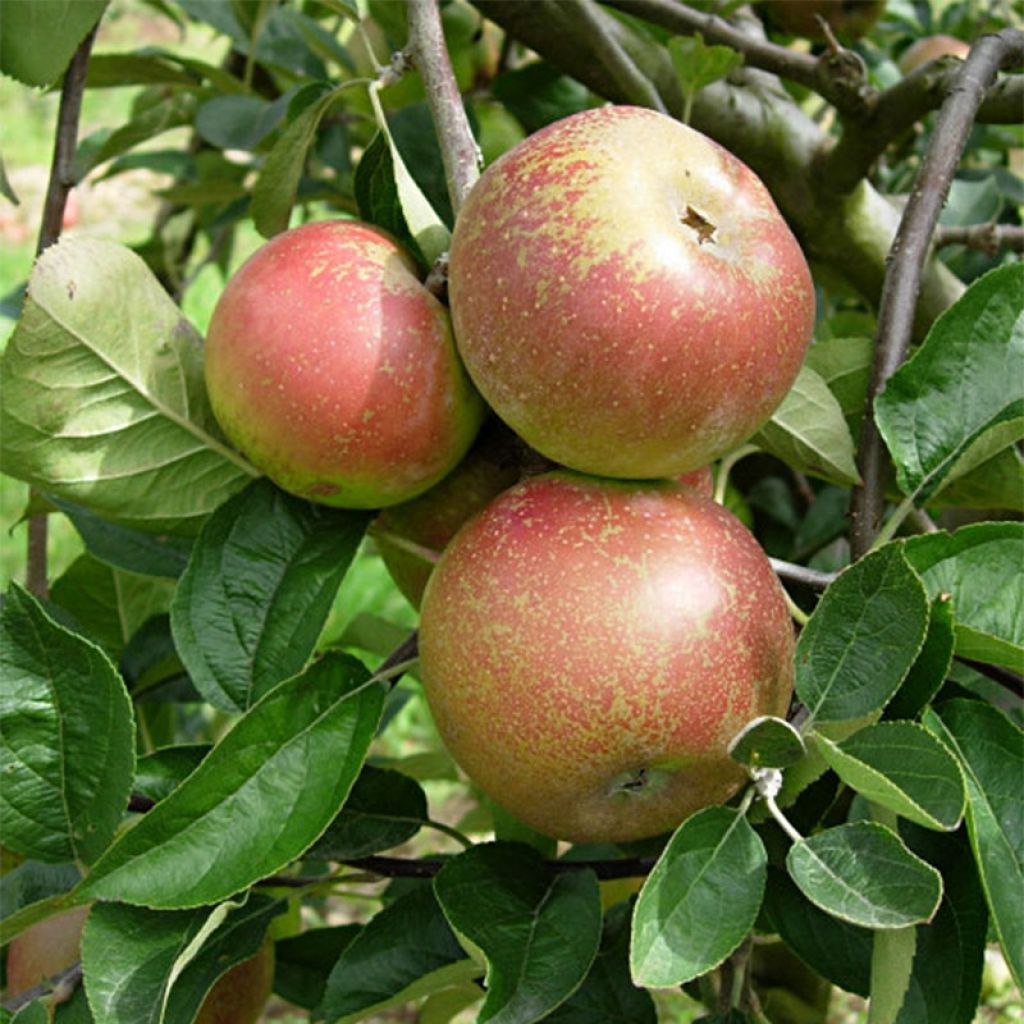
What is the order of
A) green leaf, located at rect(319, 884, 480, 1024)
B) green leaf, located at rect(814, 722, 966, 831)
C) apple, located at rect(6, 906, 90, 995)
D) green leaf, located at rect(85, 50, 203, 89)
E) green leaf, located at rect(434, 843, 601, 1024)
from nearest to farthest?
green leaf, located at rect(814, 722, 966, 831) < green leaf, located at rect(434, 843, 601, 1024) < green leaf, located at rect(319, 884, 480, 1024) < apple, located at rect(6, 906, 90, 995) < green leaf, located at rect(85, 50, 203, 89)

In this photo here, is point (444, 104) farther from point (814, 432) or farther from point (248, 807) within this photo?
point (248, 807)

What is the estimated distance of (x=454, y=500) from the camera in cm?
81

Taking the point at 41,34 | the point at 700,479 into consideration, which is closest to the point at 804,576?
the point at 700,479

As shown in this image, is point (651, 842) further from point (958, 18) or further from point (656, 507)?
point (958, 18)

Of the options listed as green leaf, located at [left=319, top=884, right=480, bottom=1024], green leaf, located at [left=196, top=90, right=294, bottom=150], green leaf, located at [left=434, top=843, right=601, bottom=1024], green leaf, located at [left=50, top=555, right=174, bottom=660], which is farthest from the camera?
green leaf, located at [left=196, top=90, right=294, bottom=150]

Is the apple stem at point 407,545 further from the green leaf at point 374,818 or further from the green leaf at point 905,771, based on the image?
the green leaf at point 905,771

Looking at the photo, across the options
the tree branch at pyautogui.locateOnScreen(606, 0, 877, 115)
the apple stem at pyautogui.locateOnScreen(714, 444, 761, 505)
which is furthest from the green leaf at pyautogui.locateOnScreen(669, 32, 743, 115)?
the apple stem at pyautogui.locateOnScreen(714, 444, 761, 505)

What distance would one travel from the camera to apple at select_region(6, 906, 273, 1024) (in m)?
0.91

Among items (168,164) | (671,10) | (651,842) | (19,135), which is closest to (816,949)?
(651,842)

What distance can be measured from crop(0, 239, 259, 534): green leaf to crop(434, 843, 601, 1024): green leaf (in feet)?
0.87

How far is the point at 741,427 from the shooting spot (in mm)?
705

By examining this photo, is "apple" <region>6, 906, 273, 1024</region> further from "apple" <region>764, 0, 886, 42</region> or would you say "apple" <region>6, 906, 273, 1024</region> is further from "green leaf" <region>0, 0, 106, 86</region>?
Result: "apple" <region>764, 0, 886, 42</region>

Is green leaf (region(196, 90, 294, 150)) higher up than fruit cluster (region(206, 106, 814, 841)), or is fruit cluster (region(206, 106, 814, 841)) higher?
fruit cluster (region(206, 106, 814, 841))

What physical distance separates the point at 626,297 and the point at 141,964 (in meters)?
0.40
